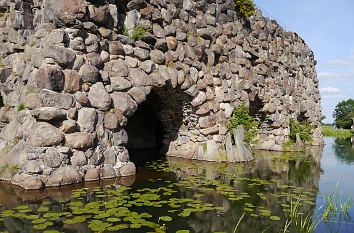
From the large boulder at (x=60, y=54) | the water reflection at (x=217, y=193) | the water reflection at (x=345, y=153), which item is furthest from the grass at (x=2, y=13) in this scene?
the water reflection at (x=345, y=153)

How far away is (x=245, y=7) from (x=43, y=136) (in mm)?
8718

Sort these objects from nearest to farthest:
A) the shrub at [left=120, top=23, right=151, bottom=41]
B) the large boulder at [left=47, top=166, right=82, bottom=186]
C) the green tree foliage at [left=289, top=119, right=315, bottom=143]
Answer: the large boulder at [left=47, top=166, right=82, bottom=186] < the shrub at [left=120, top=23, right=151, bottom=41] < the green tree foliage at [left=289, top=119, right=315, bottom=143]

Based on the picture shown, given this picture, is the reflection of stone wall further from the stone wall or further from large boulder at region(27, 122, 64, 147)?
large boulder at region(27, 122, 64, 147)

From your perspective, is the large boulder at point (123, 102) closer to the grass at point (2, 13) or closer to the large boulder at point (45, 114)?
the large boulder at point (45, 114)

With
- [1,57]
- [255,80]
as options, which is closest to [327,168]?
[255,80]

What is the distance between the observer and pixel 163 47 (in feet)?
24.9

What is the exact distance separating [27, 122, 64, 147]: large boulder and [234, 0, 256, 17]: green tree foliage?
8.35m

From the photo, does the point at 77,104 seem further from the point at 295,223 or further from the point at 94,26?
the point at 295,223

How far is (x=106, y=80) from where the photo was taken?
6.21 m

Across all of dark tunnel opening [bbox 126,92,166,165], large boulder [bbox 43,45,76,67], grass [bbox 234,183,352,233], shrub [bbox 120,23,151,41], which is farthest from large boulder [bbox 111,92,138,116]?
dark tunnel opening [bbox 126,92,166,165]

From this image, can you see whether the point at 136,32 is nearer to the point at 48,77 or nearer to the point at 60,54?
the point at 60,54

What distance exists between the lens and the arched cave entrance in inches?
350

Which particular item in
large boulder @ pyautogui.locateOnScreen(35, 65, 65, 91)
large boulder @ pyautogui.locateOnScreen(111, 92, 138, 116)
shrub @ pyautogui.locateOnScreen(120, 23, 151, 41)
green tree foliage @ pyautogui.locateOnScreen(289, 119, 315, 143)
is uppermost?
shrub @ pyautogui.locateOnScreen(120, 23, 151, 41)

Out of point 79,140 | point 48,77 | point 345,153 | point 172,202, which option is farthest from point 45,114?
point 345,153
